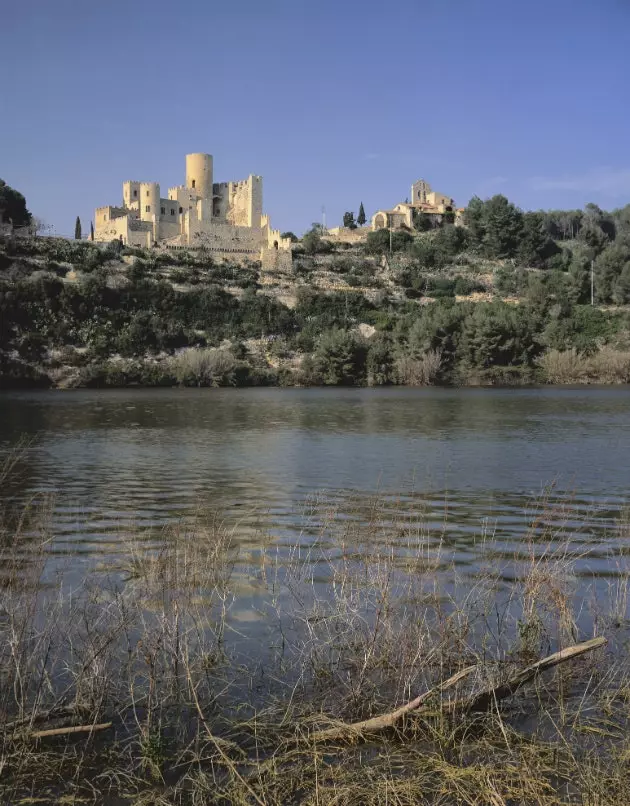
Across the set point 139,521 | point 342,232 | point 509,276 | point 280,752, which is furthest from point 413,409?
point 342,232

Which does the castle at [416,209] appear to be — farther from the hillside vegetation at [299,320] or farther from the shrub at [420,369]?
the shrub at [420,369]

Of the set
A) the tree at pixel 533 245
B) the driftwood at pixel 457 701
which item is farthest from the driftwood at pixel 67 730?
the tree at pixel 533 245

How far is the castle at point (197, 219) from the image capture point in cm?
8494

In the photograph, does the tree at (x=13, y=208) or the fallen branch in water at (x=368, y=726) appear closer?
the fallen branch in water at (x=368, y=726)

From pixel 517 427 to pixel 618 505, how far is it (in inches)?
574

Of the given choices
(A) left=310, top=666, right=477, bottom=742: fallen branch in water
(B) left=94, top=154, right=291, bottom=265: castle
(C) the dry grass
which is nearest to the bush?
(B) left=94, top=154, right=291, bottom=265: castle

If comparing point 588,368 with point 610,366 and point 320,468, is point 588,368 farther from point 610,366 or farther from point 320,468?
point 320,468

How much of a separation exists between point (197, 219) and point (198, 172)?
1129cm

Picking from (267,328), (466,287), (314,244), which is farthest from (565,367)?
(314,244)

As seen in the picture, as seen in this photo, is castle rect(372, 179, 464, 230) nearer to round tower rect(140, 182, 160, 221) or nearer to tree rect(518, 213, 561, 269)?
tree rect(518, 213, 561, 269)

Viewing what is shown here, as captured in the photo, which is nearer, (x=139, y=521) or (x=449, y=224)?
(x=139, y=521)

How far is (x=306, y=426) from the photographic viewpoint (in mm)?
28094

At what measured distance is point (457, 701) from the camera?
4.77 metres

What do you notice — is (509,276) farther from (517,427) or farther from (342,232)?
(517,427)
